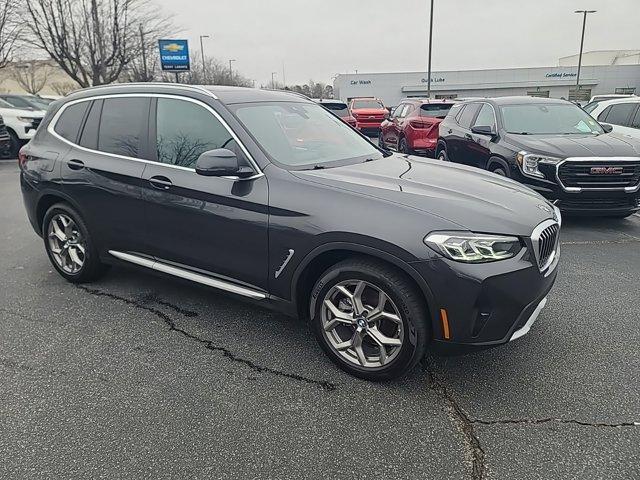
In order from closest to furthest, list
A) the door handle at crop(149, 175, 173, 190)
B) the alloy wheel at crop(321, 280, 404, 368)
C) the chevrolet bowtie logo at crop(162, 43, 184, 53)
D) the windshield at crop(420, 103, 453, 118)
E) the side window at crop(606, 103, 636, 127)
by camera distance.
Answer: the alloy wheel at crop(321, 280, 404, 368) → the door handle at crop(149, 175, 173, 190) → the side window at crop(606, 103, 636, 127) → the windshield at crop(420, 103, 453, 118) → the chevrolet bowtie logo at crop(162, 43, 184, 53)

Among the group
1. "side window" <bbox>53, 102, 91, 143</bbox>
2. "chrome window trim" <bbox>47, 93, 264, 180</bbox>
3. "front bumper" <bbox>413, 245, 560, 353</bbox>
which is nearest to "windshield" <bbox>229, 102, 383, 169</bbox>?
"chrome window trim" <bbox>47, 93, 264, 180</bbox>

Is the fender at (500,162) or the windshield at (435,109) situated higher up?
the windshield at (435,109)

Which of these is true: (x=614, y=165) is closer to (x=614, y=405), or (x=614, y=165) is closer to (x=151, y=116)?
(x=614, y=405)

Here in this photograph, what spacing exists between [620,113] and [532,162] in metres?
4.95

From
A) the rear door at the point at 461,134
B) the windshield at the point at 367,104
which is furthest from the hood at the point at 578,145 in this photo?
the windshield at the point at 367,104

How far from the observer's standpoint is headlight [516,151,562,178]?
6.31m

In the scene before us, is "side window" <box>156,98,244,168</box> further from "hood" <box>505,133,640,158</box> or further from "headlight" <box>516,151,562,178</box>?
"hood" <box>505,133,640,158</box>

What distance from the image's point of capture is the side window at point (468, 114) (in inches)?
331

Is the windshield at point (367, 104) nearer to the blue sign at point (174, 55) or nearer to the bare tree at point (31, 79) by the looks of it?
the blue sign at point (174, 55)

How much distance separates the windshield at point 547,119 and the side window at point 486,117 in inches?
6.8

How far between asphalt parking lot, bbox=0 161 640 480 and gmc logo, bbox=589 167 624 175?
2482 millimetres

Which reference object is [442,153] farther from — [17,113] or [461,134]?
[17,113]

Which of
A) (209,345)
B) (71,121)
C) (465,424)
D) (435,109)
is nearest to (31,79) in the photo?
(435,109)

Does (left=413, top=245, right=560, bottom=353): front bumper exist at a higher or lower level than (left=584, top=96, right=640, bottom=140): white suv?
lower
